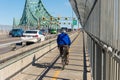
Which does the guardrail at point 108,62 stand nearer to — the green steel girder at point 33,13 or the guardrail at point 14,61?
the guardrail at point 14,61

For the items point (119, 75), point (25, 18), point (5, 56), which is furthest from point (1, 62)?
point (25, 18)

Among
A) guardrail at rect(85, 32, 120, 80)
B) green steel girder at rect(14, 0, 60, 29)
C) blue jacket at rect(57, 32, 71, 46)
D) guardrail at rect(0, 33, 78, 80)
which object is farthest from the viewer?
green steel girder at rect(14, 0, 60, 29)

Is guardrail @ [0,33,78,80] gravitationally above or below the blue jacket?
below

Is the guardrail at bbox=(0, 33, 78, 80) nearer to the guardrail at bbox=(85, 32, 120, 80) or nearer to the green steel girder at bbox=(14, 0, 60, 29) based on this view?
the guardrail at bbox=(85, 32, 120, 80)

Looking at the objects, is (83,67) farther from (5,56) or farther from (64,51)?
(5,56)

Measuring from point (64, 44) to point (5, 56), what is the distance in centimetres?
499

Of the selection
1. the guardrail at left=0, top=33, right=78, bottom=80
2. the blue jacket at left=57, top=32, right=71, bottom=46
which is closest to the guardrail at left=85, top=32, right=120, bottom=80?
the guardrail at left=0, top=33, right=78, bottom=80

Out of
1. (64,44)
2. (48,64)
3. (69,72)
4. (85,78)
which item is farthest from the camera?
(48,64)

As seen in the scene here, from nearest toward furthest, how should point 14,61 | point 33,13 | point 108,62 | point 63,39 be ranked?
point 108,62
point 14,61
point 63,39
point 33,13

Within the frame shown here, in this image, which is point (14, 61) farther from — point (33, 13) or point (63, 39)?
point (33, 13)

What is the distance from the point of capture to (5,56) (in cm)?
1198

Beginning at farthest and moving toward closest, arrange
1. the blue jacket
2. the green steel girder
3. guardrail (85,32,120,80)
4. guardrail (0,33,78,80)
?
the green steel girder
the blue jacket
guardrail (0,33,78,80)
guardrail (85,32,120,80)

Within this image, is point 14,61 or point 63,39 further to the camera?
point 63,39

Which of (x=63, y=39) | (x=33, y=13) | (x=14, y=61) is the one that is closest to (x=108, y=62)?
(x=14, y=61)
